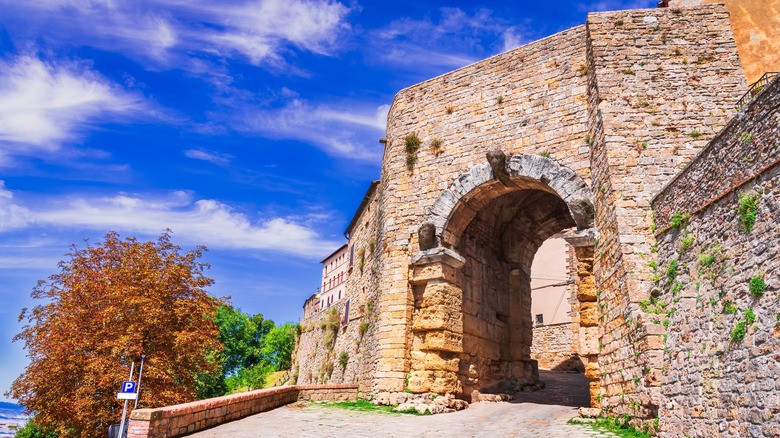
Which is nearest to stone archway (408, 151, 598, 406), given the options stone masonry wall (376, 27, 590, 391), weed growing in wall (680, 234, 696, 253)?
stone masonry wall (376, 27, 590, 391)

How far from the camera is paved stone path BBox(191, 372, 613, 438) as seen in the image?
7.85 m

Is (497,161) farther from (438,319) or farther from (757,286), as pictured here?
(757,286)

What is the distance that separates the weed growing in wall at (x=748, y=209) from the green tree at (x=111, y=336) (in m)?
10.4

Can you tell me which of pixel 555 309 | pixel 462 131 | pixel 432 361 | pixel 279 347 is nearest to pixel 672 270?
pixel 432 361

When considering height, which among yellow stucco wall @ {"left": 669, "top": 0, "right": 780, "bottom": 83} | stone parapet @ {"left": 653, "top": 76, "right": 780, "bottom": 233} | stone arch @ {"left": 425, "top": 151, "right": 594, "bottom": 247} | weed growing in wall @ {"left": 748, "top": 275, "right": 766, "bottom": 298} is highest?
yellow stucco wall @ {"left": 669, "top": 0, "right": 780, "bottom": 83}

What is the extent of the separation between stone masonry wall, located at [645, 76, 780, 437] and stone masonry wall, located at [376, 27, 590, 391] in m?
4.02

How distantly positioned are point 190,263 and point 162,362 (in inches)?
107

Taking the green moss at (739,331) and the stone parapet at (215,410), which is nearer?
the green moss at (739,331)

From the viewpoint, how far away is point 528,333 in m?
15.0

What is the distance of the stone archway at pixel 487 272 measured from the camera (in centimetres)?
1087

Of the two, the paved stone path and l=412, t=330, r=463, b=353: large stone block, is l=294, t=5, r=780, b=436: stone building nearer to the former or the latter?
l=412, t=330, r=463, b=353: large stone block

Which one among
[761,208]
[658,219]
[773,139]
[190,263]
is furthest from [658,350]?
[190,263]

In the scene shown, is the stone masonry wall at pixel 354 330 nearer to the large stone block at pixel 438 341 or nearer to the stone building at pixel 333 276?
the large stone block at pixel 438 341

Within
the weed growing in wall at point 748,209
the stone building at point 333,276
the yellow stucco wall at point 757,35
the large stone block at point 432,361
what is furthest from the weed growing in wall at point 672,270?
the stone building at point 333,276
